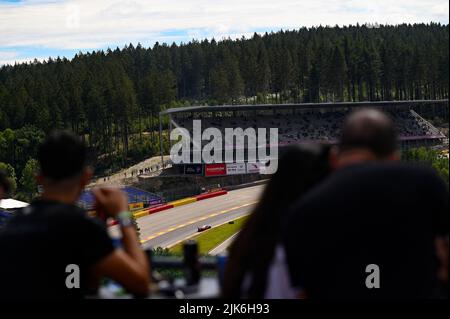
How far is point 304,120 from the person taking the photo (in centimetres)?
7088

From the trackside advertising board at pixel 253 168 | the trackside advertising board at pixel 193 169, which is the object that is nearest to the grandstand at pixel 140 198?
the trackside advertising board at pixel 193 169

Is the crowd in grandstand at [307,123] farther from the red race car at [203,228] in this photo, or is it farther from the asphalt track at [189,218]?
the red race car at [203,228]

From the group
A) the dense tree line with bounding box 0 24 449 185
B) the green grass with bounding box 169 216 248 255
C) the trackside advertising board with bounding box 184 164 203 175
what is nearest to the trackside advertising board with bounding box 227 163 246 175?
the trackside advertising board with bounding box 184 164 203 175

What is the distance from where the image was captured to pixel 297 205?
105 inches

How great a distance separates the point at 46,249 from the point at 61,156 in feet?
1.39

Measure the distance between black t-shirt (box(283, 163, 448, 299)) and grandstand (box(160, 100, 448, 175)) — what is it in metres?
60.6

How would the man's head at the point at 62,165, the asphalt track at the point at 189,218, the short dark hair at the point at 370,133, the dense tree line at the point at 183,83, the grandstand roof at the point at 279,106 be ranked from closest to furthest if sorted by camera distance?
the short dark hair at the point at 370,133 < the man's head at the point at 62,165 < the asphalt track at the point at 189,218 < the grandstand roof at the point at 279,106 < the dense tree line at the point at 183,83

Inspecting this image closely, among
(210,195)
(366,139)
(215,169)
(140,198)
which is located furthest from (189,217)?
(366,139)

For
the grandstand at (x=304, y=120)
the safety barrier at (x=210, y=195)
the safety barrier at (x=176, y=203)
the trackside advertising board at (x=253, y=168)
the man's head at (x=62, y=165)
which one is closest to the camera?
the man's head at (x=62, y=165)

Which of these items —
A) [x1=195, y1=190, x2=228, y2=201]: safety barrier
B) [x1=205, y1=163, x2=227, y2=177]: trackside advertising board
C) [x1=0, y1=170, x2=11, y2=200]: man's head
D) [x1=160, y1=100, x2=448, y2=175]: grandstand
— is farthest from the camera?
[x1=160, y1=100, x2=448, y2=175]: grandstand

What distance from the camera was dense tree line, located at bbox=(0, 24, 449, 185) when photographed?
6838 centimetres

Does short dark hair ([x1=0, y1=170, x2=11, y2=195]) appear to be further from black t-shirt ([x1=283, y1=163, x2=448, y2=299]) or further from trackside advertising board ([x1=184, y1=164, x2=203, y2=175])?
trackside advertising board ([x1=184, y1=164, x2=203, y2=175])

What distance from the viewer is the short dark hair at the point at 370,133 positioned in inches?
109

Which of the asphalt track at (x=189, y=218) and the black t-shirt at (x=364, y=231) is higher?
the black t-shirt at (x=364, y=231)
